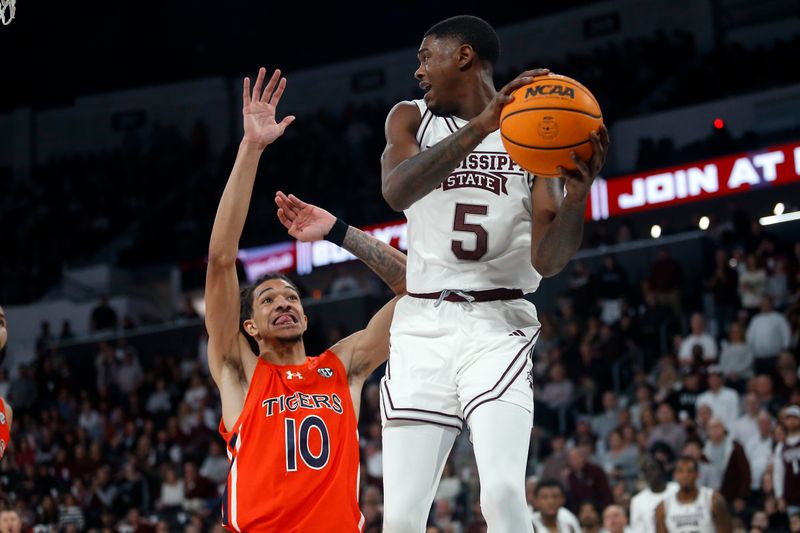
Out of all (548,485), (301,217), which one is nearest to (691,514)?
(548,485)

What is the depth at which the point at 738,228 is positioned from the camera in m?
16.2

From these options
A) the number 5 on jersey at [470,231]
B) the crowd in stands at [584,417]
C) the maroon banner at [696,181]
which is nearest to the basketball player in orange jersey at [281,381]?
the number 5 on jersey at [470,231]

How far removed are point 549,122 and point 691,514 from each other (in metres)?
6.32

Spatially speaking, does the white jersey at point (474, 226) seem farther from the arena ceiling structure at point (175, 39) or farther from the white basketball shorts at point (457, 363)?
the arena ceiling structure at point (175, 39)

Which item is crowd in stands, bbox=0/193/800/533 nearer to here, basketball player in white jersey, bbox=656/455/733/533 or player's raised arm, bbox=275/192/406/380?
basketball player in white jersey, bbox=656/455/733/533

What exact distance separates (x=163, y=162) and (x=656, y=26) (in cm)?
1203

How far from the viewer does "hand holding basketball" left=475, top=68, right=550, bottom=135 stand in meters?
4.16

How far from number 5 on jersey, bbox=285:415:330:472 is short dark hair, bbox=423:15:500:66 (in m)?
1.95

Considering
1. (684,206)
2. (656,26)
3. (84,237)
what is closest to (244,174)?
(684,206)

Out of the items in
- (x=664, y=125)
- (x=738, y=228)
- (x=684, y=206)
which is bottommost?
(x=738, y=228)

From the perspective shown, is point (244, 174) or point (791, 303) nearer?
point (244, 174)

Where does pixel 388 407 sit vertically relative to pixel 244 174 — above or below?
below

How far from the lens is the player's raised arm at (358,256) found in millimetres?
5195

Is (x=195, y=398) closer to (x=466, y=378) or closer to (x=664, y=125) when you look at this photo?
(x=664, y=125)
